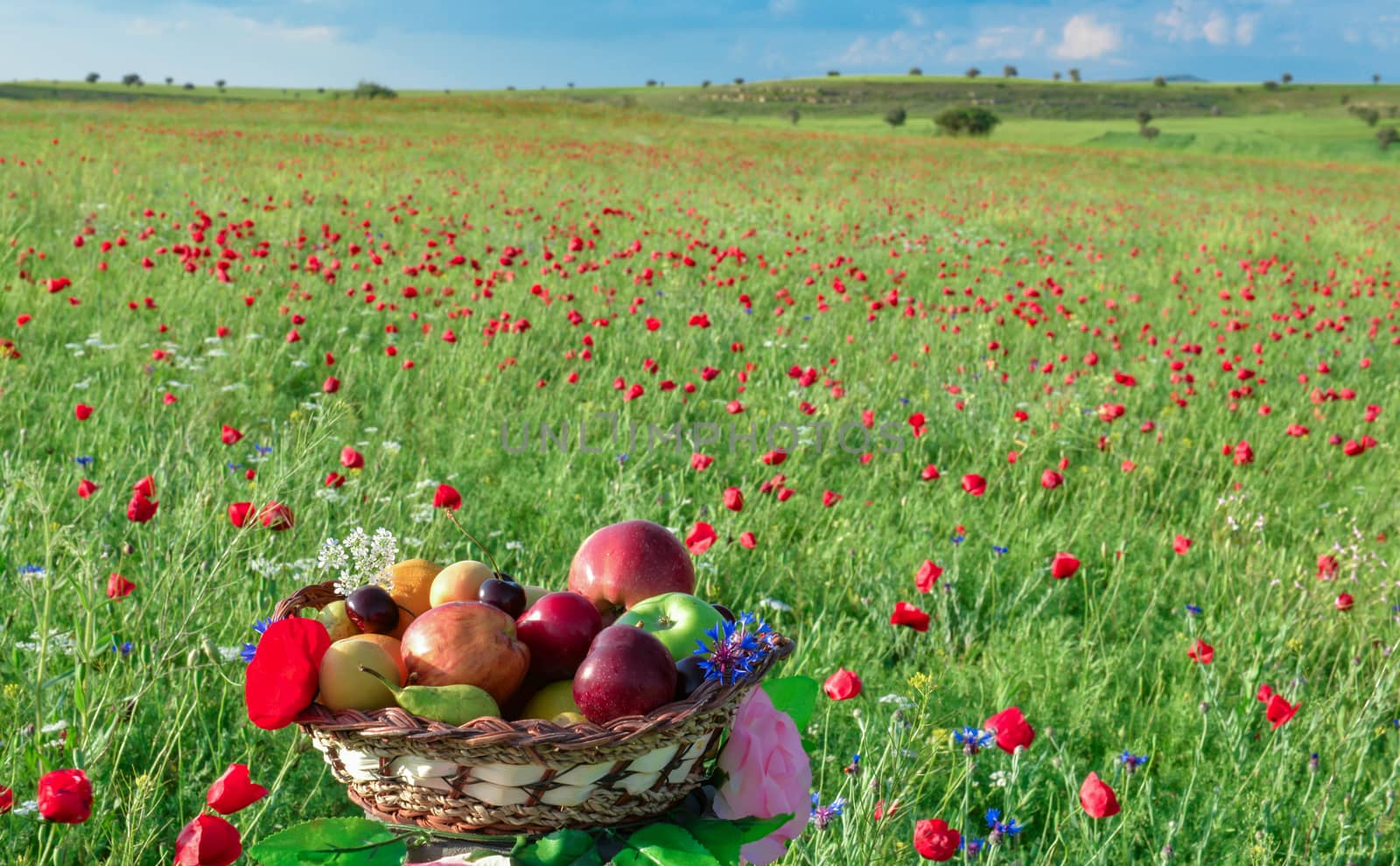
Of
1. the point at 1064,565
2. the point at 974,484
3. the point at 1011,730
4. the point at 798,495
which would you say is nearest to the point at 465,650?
the point at 1011,730

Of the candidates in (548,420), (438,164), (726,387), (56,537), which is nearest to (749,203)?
(438,164)

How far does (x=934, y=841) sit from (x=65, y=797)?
1.08 meters

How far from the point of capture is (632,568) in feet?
4.17

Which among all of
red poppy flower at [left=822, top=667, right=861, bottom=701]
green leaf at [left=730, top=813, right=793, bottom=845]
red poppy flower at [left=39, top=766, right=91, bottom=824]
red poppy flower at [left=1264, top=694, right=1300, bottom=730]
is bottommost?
red poppy flower at [left=1264, top=694, right=1300, bottom=730]

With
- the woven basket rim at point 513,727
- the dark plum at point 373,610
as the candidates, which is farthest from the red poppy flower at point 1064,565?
the dark plum at point 373,610

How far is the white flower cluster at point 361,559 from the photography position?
3.91 ft

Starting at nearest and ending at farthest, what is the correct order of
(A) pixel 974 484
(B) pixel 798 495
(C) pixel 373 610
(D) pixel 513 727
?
(D) pixel 513 727 < (C) pixel 373 610 < (A) pixel 974 484 < (B) pixel 798 495

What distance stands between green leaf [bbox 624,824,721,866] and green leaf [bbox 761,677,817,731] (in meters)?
0.32

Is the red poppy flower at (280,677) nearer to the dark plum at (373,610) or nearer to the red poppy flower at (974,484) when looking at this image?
the dark plum at (373,610)

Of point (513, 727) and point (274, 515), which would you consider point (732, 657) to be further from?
point (274, 515)

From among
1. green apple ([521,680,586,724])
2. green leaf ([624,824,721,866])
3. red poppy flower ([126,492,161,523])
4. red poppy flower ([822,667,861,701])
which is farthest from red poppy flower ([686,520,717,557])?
red poppy flower ([126,492,161,523])

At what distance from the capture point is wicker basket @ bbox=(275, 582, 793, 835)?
91 centimetres

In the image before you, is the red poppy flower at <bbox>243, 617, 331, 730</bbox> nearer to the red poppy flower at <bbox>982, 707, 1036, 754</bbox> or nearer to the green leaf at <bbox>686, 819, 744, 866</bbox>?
the green leaf at <bbox>686, 819, 744, 866</bbox>

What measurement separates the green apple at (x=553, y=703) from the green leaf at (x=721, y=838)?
189 mm
